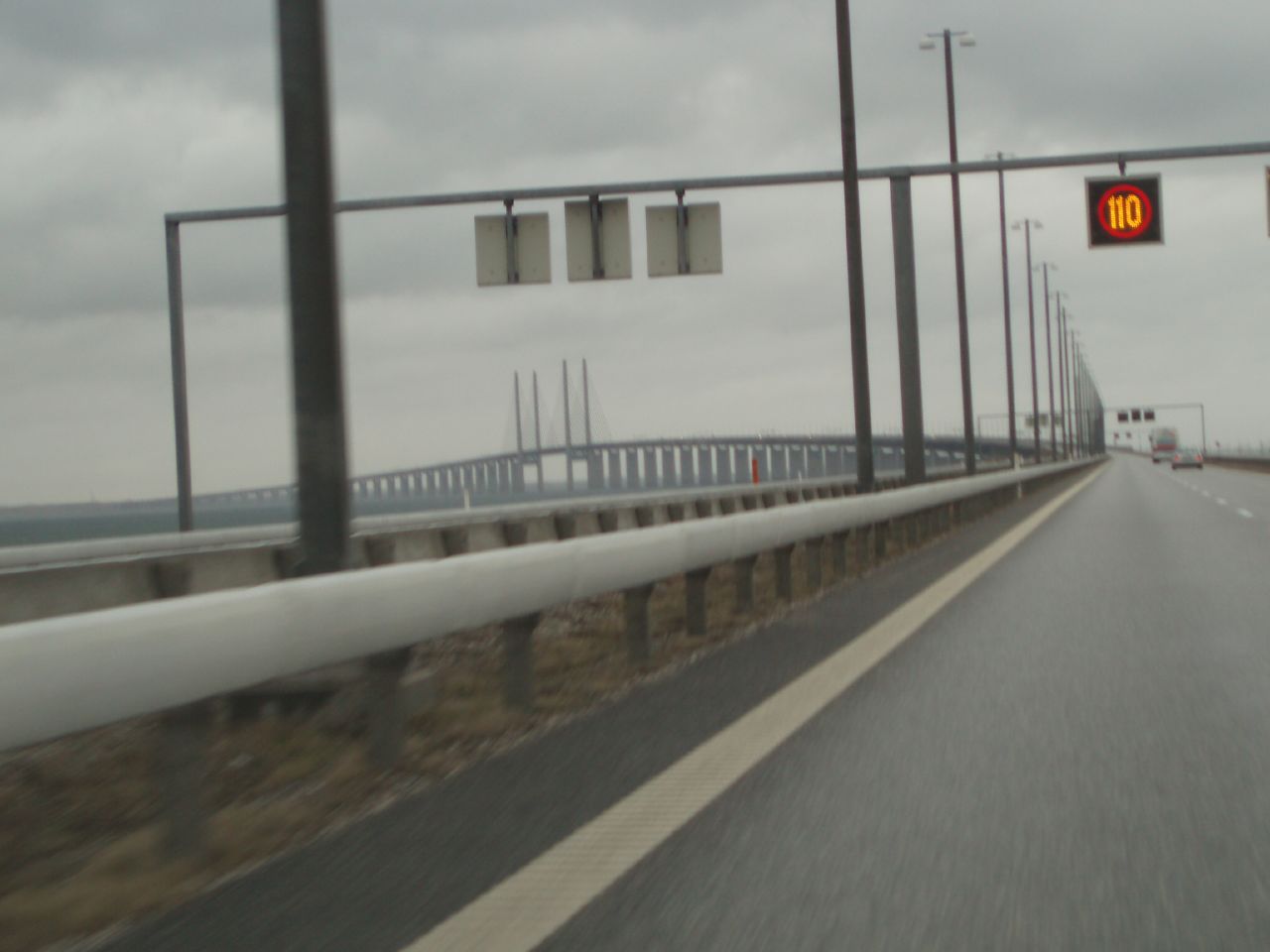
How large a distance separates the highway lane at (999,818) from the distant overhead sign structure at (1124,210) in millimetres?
15969

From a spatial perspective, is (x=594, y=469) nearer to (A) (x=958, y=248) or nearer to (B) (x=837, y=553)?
(A) (x=958, y=248)

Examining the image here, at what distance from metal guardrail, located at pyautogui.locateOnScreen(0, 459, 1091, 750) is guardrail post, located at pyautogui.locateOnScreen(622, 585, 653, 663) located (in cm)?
19

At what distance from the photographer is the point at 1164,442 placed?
470 ft

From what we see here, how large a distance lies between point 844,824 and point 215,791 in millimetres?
2384

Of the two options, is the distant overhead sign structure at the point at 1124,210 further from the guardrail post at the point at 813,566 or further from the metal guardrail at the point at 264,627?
the metal guardrail at the point at 264,627

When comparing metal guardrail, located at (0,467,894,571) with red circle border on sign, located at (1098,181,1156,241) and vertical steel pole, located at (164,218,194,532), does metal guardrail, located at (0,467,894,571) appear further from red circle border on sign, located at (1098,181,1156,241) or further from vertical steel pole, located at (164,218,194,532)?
red circle border on sign, located at (1098,181,1156,241)

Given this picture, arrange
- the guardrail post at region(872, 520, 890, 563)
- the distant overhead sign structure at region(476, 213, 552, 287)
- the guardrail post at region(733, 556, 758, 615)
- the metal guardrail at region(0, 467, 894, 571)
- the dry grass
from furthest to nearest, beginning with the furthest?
1. the distant overhead sign structure at region(476, 213, 552, 287)
2. the metal guardrail at region(0, 467, 894, 571)
3. the guardrail post at region(872, 520, 890, 563)
4. the guardrail post at region(733, 556, 758, 615)
5. the dry grass

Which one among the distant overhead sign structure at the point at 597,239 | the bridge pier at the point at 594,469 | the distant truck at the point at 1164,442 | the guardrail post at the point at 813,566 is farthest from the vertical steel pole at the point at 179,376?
the distant truck at the point at 1164,442

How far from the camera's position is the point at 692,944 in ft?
12.8

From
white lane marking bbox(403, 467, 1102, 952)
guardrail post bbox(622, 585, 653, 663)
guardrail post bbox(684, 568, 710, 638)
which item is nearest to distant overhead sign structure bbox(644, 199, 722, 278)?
guardrail post bbox(684, 568, 710, 638)

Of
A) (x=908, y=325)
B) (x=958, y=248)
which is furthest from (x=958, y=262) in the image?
(x=908, y=325)

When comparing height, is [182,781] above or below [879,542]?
above

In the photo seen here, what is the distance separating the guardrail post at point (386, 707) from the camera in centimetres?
635

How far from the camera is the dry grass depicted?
4684 millimetres
